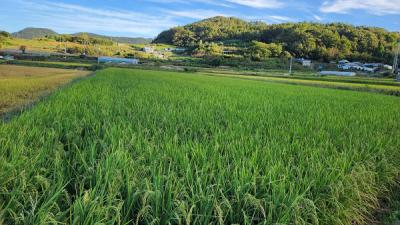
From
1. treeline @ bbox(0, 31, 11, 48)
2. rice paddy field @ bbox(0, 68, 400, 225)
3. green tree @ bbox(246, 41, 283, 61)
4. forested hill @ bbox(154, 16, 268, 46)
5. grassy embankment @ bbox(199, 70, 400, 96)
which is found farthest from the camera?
forested hill @ bbox(154, 16, 268, 46)

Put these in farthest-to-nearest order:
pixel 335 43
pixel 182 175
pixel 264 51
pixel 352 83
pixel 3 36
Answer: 1. pixel 335 43
2. pixel 264 51
3. pixel 3 36
4. pixel 352 83
5. pixel 182 175

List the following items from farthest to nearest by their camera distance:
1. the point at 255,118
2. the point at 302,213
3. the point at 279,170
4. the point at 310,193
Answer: the point at 255,118
the point at 279,170
the point at 310,193
the point at 302,213

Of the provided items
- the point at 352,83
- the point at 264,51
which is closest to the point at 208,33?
the point at 264,51

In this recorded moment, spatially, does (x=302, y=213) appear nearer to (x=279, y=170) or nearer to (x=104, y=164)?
(x=279, y=170)

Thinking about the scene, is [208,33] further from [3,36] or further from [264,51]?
[3,36]

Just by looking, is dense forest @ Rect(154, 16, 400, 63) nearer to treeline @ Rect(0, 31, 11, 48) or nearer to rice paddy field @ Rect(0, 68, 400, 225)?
treeline @ Rect(0, 31, 11, 48)

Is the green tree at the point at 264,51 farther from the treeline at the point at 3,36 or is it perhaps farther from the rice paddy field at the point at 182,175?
the rice paddy field at the point at 182,175

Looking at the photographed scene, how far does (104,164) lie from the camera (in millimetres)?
2615

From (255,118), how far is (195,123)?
1345mm

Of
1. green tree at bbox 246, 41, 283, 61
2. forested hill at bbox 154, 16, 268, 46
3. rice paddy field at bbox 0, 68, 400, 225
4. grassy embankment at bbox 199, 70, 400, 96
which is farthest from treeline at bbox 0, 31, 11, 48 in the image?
rice paddy field at bbox 0, 68, 400, 225

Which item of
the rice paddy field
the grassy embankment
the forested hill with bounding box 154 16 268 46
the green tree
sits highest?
the forested hill with bounding box 154 16 268 46

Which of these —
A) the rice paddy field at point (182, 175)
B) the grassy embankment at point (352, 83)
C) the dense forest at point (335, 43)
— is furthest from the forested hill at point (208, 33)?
the rice paddy field at point (182, 175)

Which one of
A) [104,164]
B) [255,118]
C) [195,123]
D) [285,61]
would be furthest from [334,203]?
[285,61]

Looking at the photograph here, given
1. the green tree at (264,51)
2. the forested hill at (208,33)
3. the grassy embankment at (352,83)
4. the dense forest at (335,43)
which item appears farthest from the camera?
the forested hill at (208,33)
